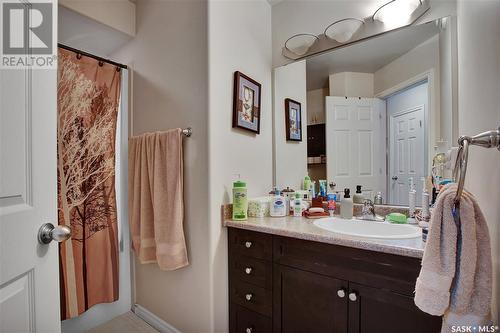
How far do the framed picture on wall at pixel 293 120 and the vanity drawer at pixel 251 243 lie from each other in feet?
2.79

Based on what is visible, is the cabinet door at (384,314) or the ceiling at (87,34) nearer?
the cabinet door at (384,314)

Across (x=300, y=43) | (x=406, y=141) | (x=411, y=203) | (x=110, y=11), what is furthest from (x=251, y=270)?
(x=110, y=11)

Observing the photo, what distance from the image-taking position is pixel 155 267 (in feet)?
5.86

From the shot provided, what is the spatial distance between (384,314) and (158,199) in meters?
1.33

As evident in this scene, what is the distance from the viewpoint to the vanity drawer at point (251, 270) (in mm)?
1312

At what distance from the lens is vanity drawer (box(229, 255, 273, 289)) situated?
1.31 metres

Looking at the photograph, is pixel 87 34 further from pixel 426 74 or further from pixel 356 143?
pixel 426 74

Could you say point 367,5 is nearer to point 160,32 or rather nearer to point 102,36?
point 160,32

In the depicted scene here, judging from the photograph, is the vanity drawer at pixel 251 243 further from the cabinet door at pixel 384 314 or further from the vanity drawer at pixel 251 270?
the cabinet door at pixel 384 314

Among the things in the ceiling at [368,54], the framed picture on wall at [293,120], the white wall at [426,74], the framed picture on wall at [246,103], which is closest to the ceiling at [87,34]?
the framed picture on wall at [246,103]

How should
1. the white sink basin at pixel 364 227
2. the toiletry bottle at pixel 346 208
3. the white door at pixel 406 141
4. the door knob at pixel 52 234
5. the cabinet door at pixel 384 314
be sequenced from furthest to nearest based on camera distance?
the toiletry bottle at pixel 346 208
the white door at pixel 406 141
the white sink basin at pixel 364 227
the cabinet door at pixel 384 314
the door knob at pixel 52 234

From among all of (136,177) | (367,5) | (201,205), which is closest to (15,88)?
(201,205)

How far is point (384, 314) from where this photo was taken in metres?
Result: 0.97

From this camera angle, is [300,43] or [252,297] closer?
[252,297]
